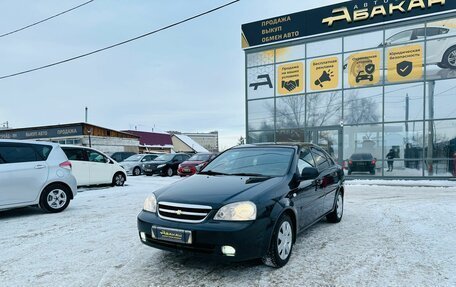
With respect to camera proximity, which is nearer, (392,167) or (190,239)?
(190,239)

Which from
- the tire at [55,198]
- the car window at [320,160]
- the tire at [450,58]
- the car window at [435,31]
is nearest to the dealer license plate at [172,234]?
the car window at [320,160]

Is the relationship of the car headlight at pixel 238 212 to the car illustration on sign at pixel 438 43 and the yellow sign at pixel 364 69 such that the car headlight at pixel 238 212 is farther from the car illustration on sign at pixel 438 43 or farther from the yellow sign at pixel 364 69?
the car illustration on sign at pixel 438 43

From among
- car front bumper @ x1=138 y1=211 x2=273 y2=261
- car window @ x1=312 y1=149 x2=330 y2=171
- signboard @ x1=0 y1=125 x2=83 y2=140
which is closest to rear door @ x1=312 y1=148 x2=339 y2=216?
car window @ x1=312 y1=149 x2=330 y2=171

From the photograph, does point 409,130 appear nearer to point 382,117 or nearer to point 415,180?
point 382,117

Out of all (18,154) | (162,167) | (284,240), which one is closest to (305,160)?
(284,240)

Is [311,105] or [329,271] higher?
[311,105]

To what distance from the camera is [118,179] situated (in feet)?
45.1

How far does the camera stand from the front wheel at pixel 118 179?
44.7 ft

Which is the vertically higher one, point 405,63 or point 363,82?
point 405,63

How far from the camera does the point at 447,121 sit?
15.5 m

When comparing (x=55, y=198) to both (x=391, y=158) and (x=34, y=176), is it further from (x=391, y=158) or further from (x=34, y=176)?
(x=391, y=158)

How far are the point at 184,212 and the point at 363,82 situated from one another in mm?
15678

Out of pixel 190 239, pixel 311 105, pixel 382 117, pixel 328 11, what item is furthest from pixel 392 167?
pixel 190 239

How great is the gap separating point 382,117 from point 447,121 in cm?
271
